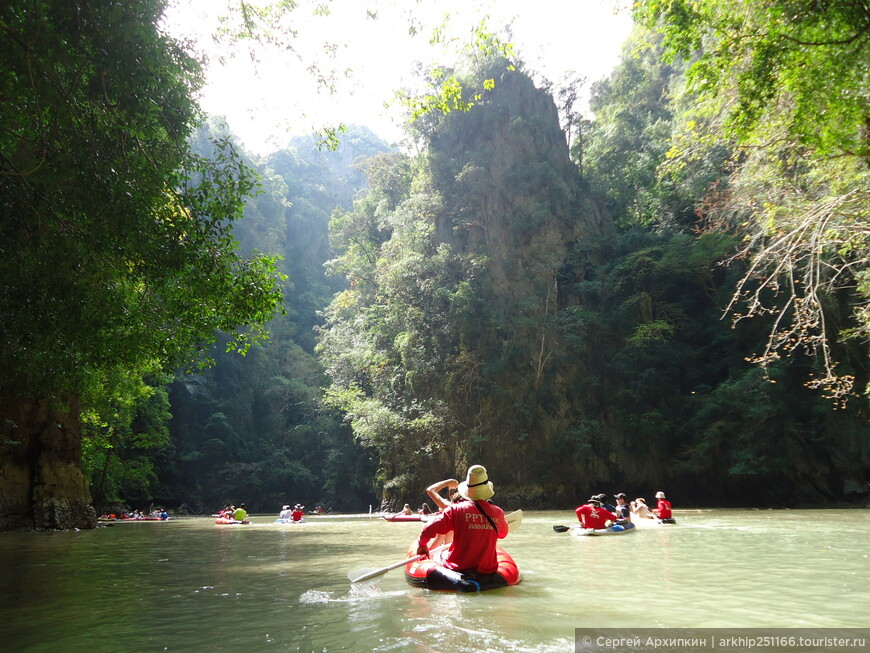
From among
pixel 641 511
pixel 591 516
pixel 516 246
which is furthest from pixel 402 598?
pixel 516 246

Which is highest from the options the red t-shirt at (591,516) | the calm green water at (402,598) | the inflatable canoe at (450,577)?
the red t-shirt at (591,516)

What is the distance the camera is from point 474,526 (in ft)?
17.3

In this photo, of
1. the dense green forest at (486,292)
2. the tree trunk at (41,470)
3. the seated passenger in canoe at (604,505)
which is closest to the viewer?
the dense green forest at (486,292)

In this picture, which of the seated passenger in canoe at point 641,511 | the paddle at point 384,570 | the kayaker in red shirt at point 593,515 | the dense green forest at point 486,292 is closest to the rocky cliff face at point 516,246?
the dense green forest at point 486,292

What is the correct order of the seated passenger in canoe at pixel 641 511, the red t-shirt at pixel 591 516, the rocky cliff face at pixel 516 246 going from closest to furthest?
1. the red t-shirt at pixel 591 516
2. the seated passenger in canoe at pixel 641 511
3. the rocky cliff face at pixel 516 246

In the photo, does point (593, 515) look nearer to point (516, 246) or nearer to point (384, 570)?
point (384, 570)

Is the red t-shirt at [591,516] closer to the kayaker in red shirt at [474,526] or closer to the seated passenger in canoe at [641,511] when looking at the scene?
the seated passenger in canoe at [641,511]

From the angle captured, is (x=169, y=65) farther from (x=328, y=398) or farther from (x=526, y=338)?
(x=328, y=398)

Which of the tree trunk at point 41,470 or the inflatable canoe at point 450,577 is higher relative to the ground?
the tree trunk at point 41,470

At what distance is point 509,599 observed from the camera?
5039mm

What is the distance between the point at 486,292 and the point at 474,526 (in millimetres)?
20832

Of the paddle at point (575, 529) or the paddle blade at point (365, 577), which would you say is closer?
the paddle blade at point (365, 577)

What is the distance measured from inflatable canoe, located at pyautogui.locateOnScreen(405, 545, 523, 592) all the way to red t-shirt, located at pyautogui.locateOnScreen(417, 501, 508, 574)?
3.5 inches

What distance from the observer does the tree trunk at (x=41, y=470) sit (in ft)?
47.0
